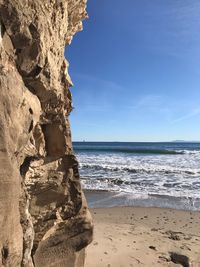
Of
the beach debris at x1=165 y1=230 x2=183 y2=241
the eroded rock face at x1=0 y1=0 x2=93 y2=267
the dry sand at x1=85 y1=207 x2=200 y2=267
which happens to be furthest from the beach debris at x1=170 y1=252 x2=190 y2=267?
the eroded rock face at x1=0 y1=0 x2=93 y2=267

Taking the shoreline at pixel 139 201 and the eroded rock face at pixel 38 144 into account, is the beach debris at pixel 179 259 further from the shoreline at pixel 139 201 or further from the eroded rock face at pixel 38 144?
the shoreline at pixel 139 201

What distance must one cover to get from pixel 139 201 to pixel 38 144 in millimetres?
7854

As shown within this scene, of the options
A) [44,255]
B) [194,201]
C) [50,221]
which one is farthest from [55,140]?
[194,201]

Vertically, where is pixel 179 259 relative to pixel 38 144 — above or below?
below

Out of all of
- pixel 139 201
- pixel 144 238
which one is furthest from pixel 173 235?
pixel 139 201

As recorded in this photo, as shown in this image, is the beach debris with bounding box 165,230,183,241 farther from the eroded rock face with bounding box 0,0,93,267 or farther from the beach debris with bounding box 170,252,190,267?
the eroded rock face with bounding box 0,0,93,267

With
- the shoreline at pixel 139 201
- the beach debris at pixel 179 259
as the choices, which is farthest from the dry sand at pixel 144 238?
the shoreline at pixel 139 201

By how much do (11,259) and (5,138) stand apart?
3.00 feet

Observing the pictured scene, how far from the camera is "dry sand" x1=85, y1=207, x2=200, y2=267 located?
5.64m

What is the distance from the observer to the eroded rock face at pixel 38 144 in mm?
2635

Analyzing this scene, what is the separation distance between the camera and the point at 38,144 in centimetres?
416

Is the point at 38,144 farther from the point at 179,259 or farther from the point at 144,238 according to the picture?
the point at 144,238

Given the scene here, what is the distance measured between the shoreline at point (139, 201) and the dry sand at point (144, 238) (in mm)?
632

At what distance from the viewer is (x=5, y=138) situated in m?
2.52
